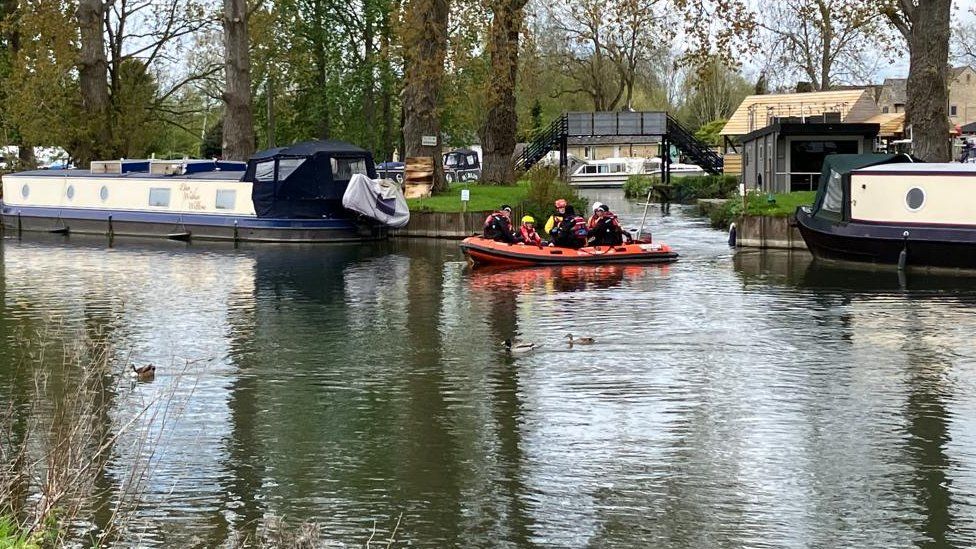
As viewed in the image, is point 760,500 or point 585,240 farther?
point 585,240

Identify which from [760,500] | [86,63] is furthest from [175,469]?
[86,63]

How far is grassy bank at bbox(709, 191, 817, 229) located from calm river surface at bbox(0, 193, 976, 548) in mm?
6482

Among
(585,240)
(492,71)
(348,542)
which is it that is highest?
(492,71)

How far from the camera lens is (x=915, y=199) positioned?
94.0 ft

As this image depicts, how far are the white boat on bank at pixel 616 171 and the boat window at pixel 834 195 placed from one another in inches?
1893

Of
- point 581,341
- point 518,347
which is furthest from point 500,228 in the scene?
point 518,347

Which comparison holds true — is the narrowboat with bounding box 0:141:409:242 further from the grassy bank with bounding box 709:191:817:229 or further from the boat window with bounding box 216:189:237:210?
the grassy bank with bounding box 709:191:817:229

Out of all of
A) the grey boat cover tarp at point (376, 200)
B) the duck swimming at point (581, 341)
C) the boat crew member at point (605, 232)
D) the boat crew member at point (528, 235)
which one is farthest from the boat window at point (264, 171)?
the duck swimming at point (581, 341)

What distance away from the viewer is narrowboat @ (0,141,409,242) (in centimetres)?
3709

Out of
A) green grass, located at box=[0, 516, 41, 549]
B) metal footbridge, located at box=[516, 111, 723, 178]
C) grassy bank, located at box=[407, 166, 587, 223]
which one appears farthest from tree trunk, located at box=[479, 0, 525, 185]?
green grass, located at box=[0, 516, 41, 549]

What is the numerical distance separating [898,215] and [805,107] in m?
36.3

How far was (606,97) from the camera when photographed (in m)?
84.7

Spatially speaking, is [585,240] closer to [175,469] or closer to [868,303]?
[868,303]

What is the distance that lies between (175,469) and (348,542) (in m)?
2.75
